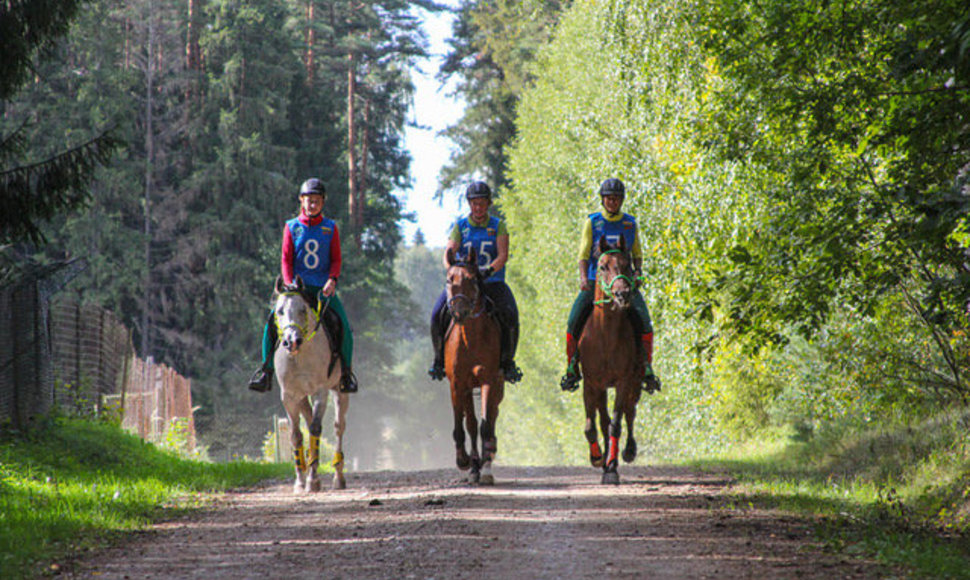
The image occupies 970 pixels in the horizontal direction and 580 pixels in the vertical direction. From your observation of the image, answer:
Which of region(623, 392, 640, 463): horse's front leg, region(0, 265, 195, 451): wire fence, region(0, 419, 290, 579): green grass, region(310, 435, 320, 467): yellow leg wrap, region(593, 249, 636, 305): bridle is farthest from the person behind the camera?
region(0, 265, 195, 451): wire fence

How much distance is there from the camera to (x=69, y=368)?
61.0 ft

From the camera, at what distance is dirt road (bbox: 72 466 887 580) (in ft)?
25.5

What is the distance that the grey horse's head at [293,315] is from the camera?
41.5ft

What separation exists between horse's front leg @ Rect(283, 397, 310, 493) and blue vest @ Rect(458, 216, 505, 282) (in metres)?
2.61

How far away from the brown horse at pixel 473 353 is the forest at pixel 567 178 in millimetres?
2327

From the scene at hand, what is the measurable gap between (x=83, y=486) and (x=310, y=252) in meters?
3.60

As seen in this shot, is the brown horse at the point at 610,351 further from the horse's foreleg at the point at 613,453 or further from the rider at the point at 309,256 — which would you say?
the rider at the point at 309,256

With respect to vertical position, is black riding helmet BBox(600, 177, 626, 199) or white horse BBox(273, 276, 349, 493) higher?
black riding helmet BBox(600, 177, 626, 199)

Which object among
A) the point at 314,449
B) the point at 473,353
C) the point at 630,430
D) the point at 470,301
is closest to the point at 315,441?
the point at 314,449

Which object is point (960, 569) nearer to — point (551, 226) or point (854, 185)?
point (854, 185)

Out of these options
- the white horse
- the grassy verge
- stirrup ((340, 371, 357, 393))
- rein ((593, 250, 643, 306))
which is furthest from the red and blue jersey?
the grassy verge

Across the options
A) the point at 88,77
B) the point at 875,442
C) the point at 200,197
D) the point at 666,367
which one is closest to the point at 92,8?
the point at 88,77

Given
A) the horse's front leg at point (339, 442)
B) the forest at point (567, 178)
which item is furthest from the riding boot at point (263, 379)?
the forest at point (567, 178)

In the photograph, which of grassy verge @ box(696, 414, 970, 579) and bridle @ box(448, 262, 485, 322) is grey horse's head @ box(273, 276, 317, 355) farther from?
grassy verge @ box(696, 414, 970, 579)
